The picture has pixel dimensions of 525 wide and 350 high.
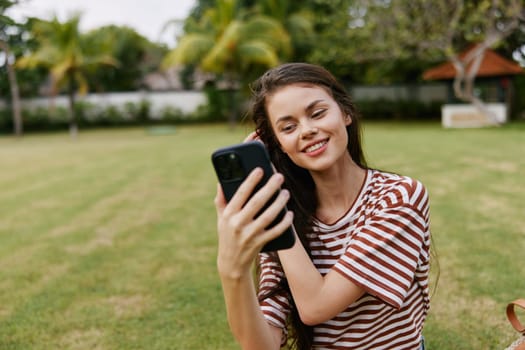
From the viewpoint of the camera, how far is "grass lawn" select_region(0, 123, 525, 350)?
10.3 ft

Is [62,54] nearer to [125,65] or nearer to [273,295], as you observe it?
[125,65]

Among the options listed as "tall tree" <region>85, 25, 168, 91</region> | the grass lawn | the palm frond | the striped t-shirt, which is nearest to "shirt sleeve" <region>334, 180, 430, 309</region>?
the striped t-shirt

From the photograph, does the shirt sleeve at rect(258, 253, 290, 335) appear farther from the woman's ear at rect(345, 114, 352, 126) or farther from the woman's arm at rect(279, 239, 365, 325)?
the woman's ear at rect(345, 114, 352, 126)

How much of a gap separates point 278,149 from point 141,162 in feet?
33.4

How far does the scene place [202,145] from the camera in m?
14.8

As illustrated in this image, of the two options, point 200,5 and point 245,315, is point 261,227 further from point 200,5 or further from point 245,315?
point 200,5

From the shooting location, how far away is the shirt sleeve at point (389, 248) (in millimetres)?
1272

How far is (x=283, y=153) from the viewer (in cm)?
162

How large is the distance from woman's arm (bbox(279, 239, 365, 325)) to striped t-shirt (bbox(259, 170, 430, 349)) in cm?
3

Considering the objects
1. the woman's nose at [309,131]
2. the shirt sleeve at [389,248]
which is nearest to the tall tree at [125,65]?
the woman's nose at [309,131]

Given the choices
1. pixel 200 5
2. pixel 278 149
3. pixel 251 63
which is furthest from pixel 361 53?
pixel 278 149

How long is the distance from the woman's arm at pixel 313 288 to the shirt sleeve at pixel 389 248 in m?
0.03

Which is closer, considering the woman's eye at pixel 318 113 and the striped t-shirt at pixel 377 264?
the striped t-shirt at pixel 377 264

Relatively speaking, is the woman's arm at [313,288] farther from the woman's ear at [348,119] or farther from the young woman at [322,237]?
the woman's ear at [348,119]
